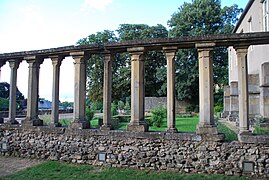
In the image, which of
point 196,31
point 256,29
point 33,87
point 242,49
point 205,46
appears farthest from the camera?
point 196,31

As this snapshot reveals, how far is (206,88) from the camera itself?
6844mm

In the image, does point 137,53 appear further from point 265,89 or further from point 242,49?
point 265,89

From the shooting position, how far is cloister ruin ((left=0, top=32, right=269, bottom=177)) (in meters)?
6.50

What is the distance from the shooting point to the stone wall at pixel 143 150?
6.30 metres

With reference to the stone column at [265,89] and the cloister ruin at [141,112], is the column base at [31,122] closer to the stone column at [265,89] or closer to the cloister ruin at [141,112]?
the cloister ruin at [141,112]

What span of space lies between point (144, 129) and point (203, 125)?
1.70 m

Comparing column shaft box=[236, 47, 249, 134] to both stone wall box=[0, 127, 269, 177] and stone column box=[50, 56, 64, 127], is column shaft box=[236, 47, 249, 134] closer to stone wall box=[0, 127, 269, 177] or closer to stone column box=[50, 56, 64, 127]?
stone wall box=[0, 127, 269, 177]

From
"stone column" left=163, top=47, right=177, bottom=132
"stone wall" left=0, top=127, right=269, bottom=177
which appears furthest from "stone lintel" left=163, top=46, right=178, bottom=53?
"stone wall" left=0, top=127, right=269, bottom=177

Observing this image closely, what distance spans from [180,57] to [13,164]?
25.0 metres

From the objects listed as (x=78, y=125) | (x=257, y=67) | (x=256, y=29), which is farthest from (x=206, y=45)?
(x=256, y=29)

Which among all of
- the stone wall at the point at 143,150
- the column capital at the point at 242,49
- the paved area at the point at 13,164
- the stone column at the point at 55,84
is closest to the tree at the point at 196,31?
the stone column at the point at 55,84

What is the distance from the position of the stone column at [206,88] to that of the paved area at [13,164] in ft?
17.6

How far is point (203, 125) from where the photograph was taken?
6703 millimetres

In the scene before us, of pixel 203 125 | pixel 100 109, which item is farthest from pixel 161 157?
pixel 100 109
